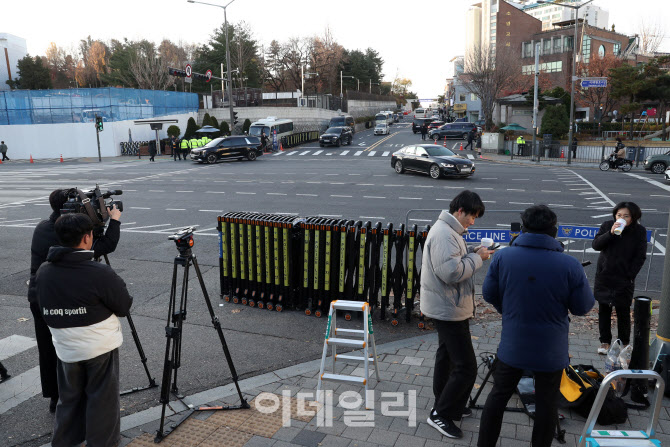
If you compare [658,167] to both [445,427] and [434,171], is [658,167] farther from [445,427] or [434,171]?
[445,427]

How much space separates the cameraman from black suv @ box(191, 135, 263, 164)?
100 ft

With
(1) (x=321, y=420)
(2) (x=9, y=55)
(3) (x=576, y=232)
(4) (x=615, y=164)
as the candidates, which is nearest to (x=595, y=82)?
(4) (x=615, y=164)

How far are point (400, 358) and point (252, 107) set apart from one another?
191 ft

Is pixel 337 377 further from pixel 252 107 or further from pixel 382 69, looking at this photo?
pixel 382 69

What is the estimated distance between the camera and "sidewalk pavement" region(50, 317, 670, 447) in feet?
14.8

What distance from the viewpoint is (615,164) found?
94.7 ft

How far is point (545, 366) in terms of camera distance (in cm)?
374

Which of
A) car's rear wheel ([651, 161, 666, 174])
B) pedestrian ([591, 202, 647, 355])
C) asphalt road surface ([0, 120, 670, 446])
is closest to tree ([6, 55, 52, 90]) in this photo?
asphalt road surface ([0, 120, 670, 446])

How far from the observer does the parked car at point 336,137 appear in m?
46.2

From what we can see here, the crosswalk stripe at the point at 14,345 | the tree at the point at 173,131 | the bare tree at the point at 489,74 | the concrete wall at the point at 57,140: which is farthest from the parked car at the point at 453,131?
the crosswalk stripe at the point at 14,345

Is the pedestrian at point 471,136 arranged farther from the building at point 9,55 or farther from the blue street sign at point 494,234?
the building at point 9,55

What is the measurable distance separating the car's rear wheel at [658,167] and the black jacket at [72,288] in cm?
2991

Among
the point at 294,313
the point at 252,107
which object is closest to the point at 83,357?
the point at 294,313

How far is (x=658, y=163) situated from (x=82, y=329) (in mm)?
30118
